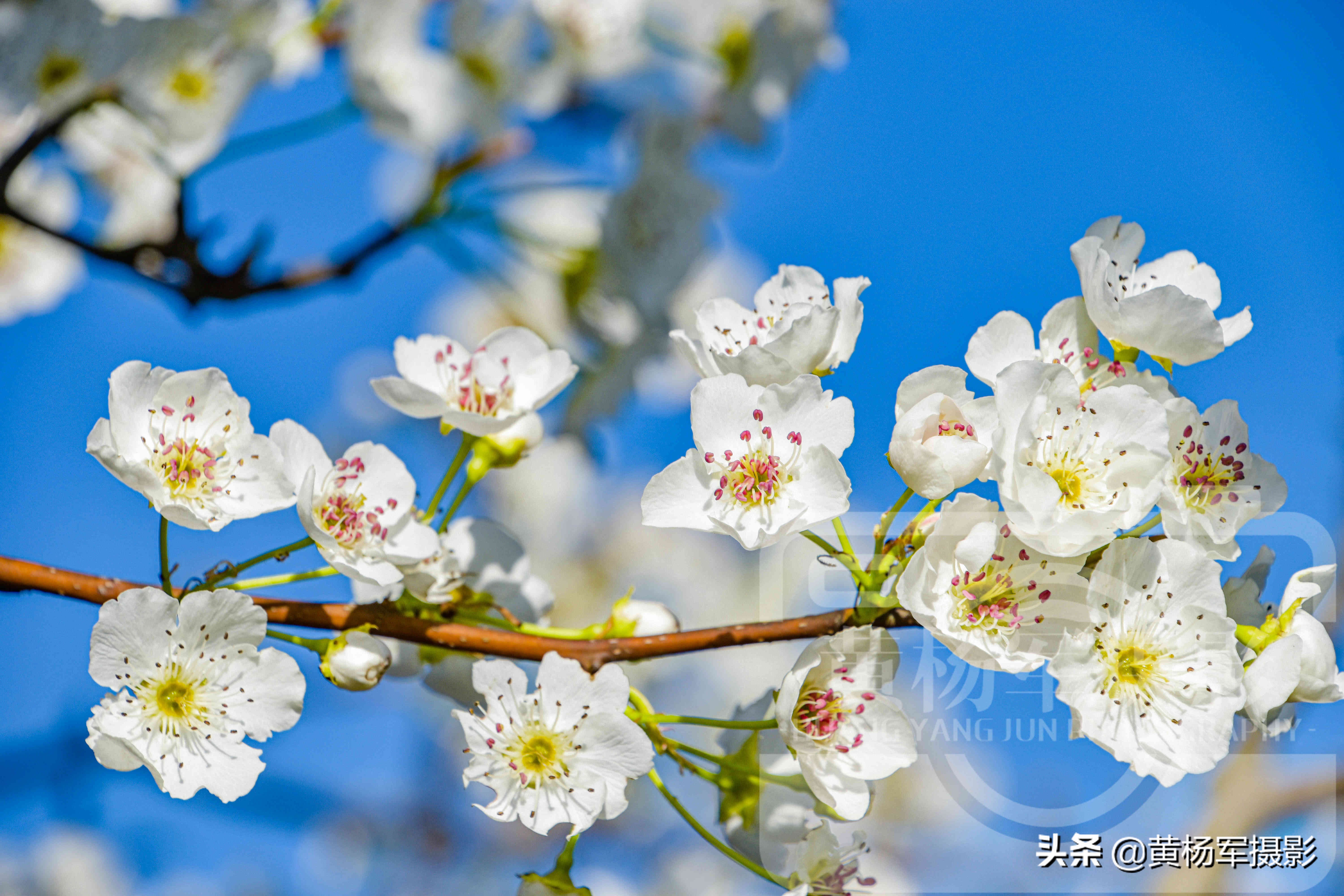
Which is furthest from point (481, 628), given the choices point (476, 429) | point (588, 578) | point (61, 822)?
point (588, 578)

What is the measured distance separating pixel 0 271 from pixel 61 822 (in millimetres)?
2074

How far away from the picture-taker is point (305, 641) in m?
1.06

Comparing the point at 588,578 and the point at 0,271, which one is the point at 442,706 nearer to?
the point at 588,578

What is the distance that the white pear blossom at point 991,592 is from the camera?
3.08 ft

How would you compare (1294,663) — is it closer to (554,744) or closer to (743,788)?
(743,788)

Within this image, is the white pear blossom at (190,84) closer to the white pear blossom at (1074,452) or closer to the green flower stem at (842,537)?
the green flower stem at (842,537)

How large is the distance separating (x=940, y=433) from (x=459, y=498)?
0.57 meters

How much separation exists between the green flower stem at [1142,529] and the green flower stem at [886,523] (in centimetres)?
24

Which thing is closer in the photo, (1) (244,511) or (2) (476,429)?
(1) (244,511)

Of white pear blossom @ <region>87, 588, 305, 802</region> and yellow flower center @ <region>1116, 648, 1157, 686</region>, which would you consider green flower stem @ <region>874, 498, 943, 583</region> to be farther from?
white pear blossom @ <region>87, 588, 305, 802</region>

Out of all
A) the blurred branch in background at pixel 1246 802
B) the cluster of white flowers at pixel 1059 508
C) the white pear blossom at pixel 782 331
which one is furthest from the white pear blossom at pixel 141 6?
the blurred branch in background at pixel 1246 802

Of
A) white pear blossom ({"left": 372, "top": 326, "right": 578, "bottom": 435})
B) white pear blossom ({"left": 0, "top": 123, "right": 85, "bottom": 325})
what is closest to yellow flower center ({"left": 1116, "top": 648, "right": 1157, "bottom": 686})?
white pear blossom ({"left": 372, "top": 326, "right": 578, "bottom": 435})

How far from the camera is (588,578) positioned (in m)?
4.92

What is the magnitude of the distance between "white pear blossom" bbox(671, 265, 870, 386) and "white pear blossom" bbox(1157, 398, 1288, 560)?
35cm
